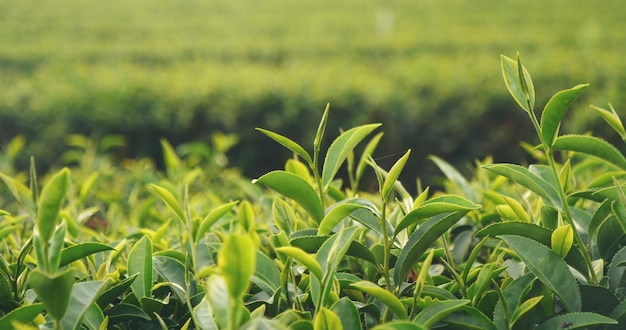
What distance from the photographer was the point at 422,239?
1027 millimetres

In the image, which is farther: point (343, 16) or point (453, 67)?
point (343, 16)

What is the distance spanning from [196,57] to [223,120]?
5497 mm

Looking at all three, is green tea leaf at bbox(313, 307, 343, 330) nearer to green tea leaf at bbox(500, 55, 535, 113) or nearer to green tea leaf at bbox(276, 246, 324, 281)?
green tea leaf at bbox(276, 246, 324, 281)

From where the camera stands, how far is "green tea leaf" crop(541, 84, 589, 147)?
989mm

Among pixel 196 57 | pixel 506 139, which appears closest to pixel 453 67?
pixel 506 139

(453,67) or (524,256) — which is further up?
(524,256)

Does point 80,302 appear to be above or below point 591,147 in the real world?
below

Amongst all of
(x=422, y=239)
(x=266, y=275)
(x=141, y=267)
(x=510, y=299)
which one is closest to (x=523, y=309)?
(x=510, y=299)

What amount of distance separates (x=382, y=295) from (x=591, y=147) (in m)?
0.54

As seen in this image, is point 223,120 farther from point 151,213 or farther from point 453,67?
point 151,213

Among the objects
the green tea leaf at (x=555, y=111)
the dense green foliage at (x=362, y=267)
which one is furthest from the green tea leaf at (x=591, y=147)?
the green tea leaf at (x=555, y=111)

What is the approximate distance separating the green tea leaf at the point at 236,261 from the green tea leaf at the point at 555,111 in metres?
0.56

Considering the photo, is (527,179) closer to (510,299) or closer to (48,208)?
(510,299)

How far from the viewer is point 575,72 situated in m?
6.11
